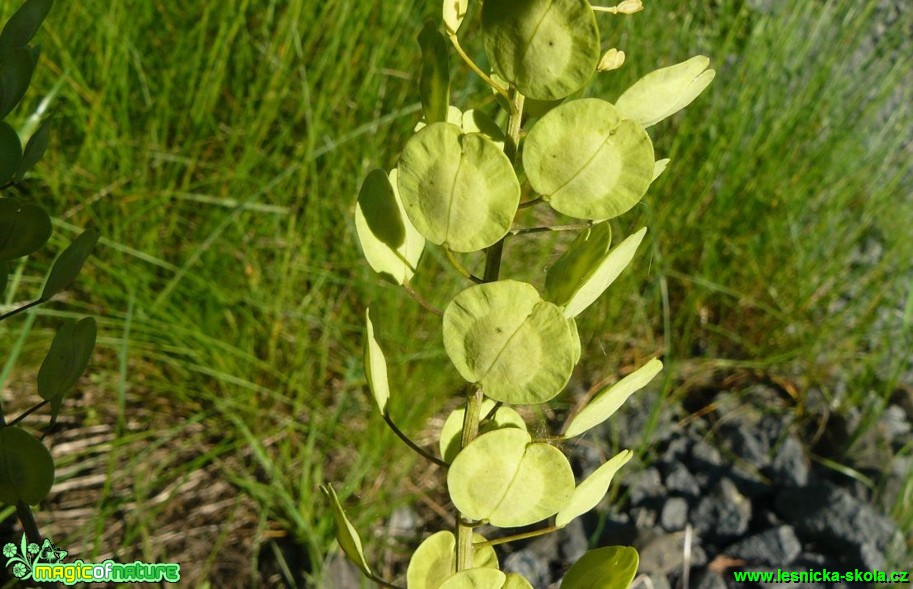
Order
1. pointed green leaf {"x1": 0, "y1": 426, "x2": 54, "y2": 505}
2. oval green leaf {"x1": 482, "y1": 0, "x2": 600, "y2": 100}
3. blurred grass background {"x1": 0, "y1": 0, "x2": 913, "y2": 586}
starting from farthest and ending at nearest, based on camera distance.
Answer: blurred grass background {"x1": 0, "y1": 0, "x2": 913, "y2": 586}
pointed green leaf {"x1": 0, "y1": 426, "x2": 54, "y2": 505}
oval green leaf {"x1": 482, "y1": 0, "x2": 600, "y2": 100}

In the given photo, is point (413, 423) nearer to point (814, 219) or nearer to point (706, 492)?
point (706, 492)

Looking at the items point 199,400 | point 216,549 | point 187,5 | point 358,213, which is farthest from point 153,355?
point 358,213

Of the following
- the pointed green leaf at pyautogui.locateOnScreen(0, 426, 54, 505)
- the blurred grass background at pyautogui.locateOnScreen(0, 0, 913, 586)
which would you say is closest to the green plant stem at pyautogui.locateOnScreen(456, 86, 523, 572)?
the pointed green leaf at pyautogui.locateOnScreen(0, 426, 54, 505)

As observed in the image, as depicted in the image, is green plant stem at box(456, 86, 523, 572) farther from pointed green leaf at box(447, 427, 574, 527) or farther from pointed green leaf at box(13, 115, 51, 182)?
pointed green leaf at box(13, 115, 51, 182)

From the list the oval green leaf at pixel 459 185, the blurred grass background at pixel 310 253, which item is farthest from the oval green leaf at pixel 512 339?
the blurred grass background at pixel 310 253

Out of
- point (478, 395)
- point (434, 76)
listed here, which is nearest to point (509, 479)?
point (478, 395)
